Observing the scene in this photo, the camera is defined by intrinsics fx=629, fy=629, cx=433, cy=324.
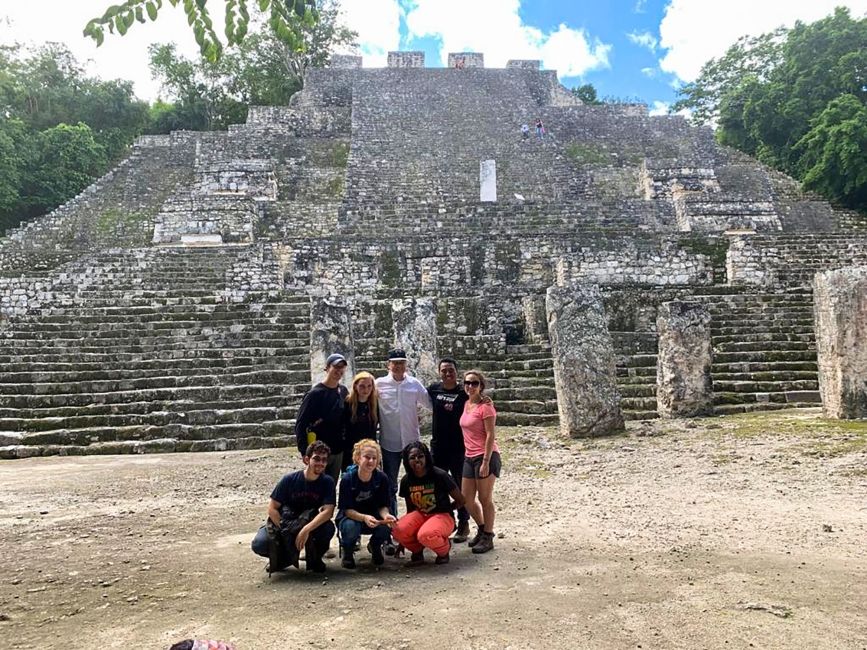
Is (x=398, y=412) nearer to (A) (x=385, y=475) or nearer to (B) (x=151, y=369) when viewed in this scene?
(A) (x=385, y=475)

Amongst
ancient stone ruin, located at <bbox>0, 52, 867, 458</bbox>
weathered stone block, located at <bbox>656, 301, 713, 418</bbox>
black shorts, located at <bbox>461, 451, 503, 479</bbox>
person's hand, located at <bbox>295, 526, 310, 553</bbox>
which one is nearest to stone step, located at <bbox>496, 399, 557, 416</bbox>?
ancient stone ruin, located at <bbox>0, 52, 867, 458</bbox>

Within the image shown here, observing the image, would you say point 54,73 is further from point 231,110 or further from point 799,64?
point 799,64

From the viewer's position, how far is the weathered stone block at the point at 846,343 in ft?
20.6

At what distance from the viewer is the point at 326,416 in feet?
12.4

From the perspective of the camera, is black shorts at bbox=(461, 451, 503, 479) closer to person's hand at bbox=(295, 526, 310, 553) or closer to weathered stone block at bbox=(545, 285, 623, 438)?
person's hand at bbox=(295, 526, 310, 553)

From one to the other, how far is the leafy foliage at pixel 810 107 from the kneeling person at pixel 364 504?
19034mm

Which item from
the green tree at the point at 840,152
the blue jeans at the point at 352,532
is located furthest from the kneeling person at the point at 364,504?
the green tree at the point at 840,152

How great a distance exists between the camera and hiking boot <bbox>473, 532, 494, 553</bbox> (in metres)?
3.46

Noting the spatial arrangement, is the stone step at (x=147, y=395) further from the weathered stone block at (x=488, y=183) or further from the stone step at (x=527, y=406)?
the weathered stone block at (x=488, y=183)

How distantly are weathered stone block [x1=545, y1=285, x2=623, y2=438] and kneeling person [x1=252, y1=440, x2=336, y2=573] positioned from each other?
4131 mm

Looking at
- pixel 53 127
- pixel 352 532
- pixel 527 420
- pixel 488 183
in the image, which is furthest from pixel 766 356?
pixel 53 127

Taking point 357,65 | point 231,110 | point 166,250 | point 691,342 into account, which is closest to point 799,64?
point 357,65

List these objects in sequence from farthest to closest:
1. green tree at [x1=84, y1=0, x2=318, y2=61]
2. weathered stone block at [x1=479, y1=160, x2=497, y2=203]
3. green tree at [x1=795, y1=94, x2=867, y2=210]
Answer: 1. green tree at [x1=795, y1=94, x2=867, y2=210]
2. weathered stone block at [x1=479, y1=160, x2=497, y2=203]
3. green tree at [x1=84, y1=0, x2=318, y2=61]

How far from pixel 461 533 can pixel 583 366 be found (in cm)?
357
